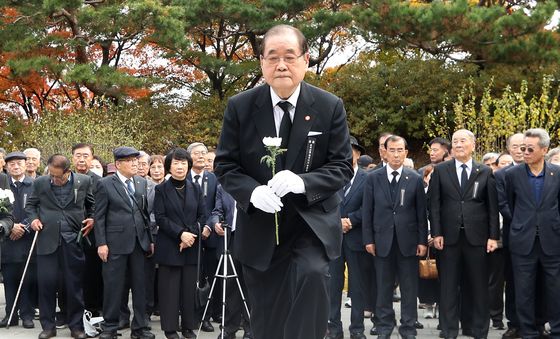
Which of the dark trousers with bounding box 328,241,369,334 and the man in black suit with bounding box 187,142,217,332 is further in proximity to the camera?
the man in black suit with bounding box 187,142,217,332

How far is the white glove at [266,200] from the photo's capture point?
4.03 metres

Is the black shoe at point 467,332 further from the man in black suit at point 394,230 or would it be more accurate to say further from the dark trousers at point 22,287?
the dark trousers at point 22,287

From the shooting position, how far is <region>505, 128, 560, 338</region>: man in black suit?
27.0 feet

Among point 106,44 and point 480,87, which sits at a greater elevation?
point 106,44

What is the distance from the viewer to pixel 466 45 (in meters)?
20.7

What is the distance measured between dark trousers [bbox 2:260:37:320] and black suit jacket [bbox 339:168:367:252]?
13.1ft

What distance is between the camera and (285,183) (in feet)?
13.1

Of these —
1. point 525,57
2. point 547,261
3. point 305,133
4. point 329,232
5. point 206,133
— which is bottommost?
Answer: point 547,261

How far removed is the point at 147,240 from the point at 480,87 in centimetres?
1556

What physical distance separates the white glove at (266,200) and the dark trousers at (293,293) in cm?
35

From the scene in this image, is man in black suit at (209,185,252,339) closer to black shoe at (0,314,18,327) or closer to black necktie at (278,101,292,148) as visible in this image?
black shoe at (0,314,18,327)

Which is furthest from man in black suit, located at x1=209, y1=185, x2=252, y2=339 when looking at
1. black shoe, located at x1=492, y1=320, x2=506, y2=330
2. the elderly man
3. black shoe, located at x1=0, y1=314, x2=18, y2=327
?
black shoe, located at x1=492, y1=320, x2=506, y2=330

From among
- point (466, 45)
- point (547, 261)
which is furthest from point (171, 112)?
point (547, 261)

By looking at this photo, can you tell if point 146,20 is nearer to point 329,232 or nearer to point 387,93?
point 387,93
